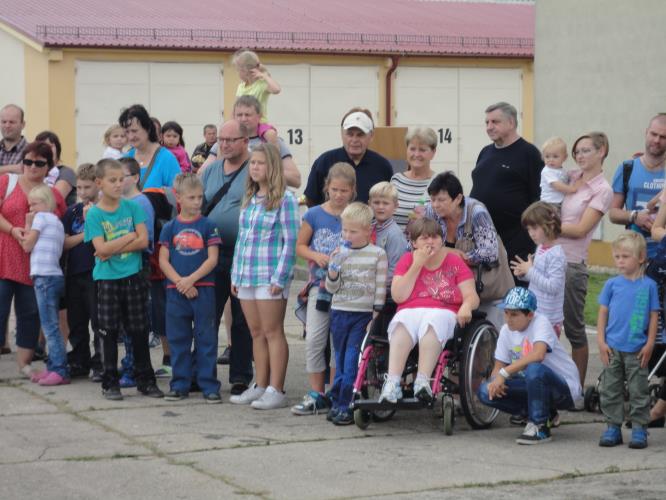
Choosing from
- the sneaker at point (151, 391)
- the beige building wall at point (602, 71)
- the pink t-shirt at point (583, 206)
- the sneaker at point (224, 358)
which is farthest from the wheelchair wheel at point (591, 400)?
the beige building wall at point (602, 71)

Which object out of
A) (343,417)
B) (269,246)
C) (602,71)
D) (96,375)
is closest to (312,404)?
(343,417)

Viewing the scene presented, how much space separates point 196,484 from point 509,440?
7.16 feet

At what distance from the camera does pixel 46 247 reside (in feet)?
33.4

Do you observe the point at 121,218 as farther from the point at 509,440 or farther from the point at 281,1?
the point at 281,1

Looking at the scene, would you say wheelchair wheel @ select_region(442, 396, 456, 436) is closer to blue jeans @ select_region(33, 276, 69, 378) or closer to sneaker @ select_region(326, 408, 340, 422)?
sneaker @ select_region(326, 408, 340, 422)

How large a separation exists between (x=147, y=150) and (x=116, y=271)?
1.49 meters

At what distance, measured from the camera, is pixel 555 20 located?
65.2 ft

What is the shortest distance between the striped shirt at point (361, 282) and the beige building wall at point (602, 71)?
401 inches

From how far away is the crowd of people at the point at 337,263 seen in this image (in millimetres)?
8258

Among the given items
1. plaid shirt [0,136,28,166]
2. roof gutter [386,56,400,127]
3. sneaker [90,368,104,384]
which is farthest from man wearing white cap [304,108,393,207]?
roof gutter [386,56,400,127]

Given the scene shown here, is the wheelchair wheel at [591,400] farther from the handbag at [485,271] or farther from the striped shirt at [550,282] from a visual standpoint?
the handbag at [485,271]

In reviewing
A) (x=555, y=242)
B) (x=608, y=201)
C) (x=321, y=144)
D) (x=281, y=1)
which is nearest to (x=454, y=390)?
(x=555, y=242)

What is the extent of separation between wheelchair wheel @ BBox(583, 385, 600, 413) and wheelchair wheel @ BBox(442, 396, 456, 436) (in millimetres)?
1206

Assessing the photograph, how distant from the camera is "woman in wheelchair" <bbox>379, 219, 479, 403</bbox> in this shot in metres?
8.24
